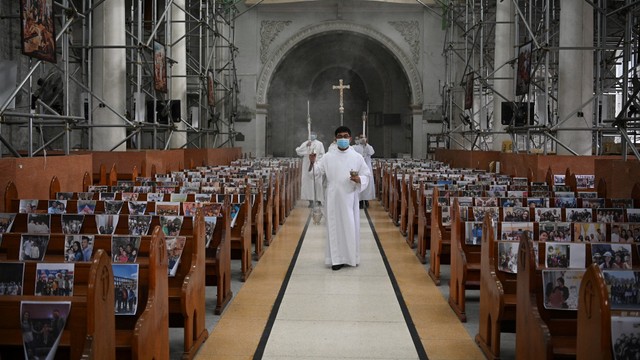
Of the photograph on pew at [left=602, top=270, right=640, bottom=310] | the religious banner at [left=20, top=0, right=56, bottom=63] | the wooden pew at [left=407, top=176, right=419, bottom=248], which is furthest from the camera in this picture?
the wooden pew at [left=407, top=176, right=419, bottom=248]

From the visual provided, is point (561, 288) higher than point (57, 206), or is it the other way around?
point (57, 206)

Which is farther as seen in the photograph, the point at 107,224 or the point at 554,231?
the point at 107,224

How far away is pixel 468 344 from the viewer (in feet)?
19.8

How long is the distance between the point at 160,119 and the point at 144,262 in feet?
51.9

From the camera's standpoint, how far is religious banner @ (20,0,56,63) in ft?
30.2

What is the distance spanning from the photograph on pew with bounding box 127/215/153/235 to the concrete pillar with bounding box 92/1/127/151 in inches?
369

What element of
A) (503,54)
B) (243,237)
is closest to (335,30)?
(503,54)

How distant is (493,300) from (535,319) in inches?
43.9

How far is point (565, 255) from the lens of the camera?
502 centimetres

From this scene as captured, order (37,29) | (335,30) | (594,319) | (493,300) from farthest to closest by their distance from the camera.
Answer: (335,30) < (37,29) < (493,300) < (594,319)

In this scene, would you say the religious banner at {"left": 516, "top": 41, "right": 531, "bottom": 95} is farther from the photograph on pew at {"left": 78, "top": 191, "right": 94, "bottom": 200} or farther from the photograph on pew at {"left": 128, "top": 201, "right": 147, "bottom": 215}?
the photograph on pew at {"left": 128, "top": 201, "right": 147, "bottom": 215}

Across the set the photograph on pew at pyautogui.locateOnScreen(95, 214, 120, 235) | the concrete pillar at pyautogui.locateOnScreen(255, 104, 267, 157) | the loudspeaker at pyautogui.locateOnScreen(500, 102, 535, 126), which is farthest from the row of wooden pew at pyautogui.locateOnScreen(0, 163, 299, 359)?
the concrete pillar at pyautogui.locateOnScreen(255, 104, 267, 157)

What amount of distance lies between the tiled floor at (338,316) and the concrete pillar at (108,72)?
618cm

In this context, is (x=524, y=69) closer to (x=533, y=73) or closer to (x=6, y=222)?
(x=533, y=73)
